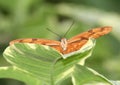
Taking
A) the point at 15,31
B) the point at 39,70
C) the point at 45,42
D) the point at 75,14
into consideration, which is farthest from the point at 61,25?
the point at 39,70

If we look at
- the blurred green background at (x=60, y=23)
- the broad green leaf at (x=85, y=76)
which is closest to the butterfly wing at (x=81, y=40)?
the broad green leaf at (x=85, y=76)

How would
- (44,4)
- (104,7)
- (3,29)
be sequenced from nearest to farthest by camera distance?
(3,29) → (44,4) → (104,7)

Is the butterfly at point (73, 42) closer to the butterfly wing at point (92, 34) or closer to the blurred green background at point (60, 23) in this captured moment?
the butterfly wing at point (92, 34)

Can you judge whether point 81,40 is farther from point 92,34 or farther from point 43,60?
point 43,60

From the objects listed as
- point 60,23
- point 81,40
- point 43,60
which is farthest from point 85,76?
point 60,23

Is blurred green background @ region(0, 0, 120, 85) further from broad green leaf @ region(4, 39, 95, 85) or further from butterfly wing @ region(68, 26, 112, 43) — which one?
broad green leaf @ region(4, 39, 95, 85)

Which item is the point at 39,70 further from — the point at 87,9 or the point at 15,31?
the point at 87,9

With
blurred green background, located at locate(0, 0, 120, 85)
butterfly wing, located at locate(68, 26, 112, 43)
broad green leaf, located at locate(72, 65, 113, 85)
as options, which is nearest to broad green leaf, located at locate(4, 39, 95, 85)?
broad green leaf, located at locate(72, 65, 113, 85)
